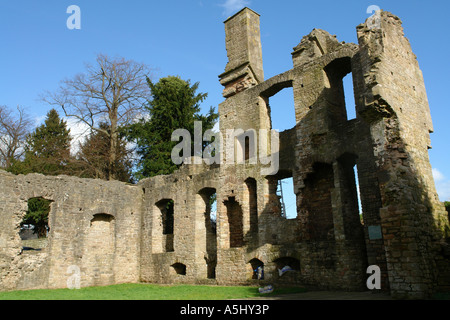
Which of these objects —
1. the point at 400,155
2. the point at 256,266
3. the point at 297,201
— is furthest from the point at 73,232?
the point at 400,155

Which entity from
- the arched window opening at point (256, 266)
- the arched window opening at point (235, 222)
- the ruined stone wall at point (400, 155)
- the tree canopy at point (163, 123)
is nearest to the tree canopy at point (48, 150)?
the tree canopy at point (163, 123)

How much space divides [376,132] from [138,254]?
1211 centimetres

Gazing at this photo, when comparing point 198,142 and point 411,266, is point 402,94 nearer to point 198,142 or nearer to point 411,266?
point 411,266

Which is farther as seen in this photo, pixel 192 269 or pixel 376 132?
pixel 192 269

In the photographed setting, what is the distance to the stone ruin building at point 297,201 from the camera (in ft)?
30.7

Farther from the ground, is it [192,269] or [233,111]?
[233,111]

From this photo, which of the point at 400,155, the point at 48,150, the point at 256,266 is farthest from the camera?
the point at 48,150

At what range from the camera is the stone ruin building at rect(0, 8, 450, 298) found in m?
9.36

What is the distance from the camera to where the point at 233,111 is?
15711mm

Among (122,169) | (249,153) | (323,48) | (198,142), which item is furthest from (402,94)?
(122,169)

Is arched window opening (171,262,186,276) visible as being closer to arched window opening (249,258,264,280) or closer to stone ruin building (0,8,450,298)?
stone ruin building (0,8,450,298)

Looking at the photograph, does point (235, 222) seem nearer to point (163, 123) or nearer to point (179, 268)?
point (179, 268)

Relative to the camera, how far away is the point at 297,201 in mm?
12625

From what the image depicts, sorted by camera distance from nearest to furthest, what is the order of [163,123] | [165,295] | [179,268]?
[165,295], [179,268], [163,123]
